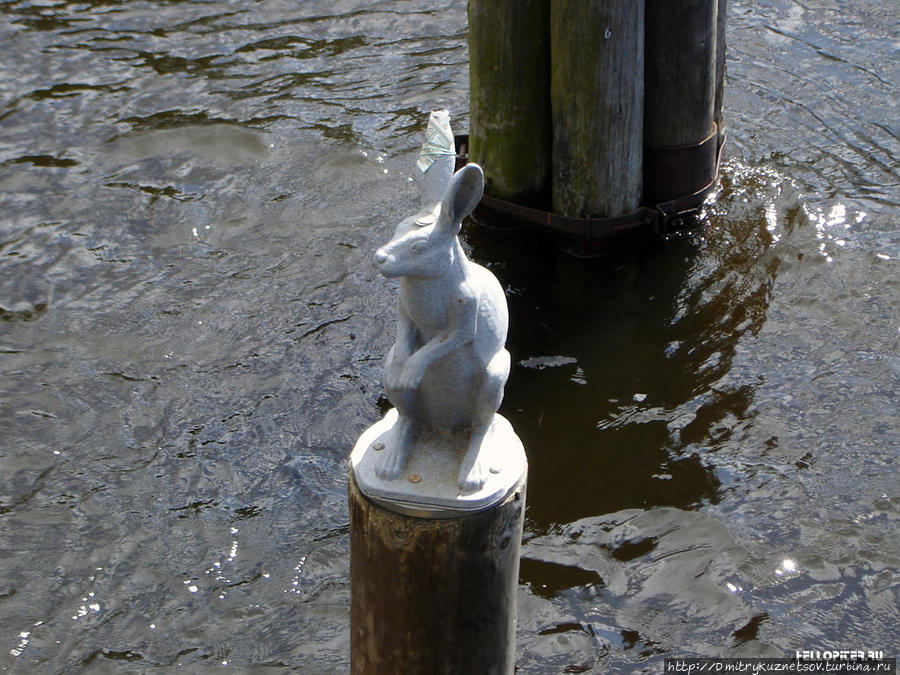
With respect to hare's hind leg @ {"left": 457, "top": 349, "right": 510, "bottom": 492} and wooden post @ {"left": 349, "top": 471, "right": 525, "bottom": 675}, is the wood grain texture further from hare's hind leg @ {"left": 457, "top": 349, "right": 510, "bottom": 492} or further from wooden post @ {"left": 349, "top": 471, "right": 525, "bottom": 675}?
wooden post @ {"left": 349, "top": 471, "right": 525, "bottom": 675}

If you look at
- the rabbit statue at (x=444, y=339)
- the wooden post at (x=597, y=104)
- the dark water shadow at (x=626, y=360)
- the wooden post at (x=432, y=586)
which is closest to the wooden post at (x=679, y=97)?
the wooden post at (x=597, y=104)

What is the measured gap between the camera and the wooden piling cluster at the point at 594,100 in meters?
5.70

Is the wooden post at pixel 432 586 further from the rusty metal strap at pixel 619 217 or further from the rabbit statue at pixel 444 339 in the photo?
the rusty metal strap at pixel 619 217

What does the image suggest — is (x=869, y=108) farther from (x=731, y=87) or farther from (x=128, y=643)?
(x=128, y=643)

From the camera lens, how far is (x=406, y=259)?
290 centimetres

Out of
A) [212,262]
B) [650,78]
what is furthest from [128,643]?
[650,78]

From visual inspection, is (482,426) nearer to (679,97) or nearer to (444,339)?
(444,339)

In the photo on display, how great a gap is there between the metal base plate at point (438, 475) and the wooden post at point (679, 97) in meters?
3.29

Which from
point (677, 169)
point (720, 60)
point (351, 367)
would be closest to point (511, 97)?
point (677, 169)

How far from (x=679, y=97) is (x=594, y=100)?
58cm

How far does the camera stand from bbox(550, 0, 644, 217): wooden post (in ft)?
18.4

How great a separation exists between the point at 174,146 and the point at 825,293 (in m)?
4.53

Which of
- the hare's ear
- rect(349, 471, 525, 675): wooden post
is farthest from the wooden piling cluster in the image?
rect(349, 471, 525, 675): wooden post

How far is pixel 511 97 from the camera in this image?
6020mm
